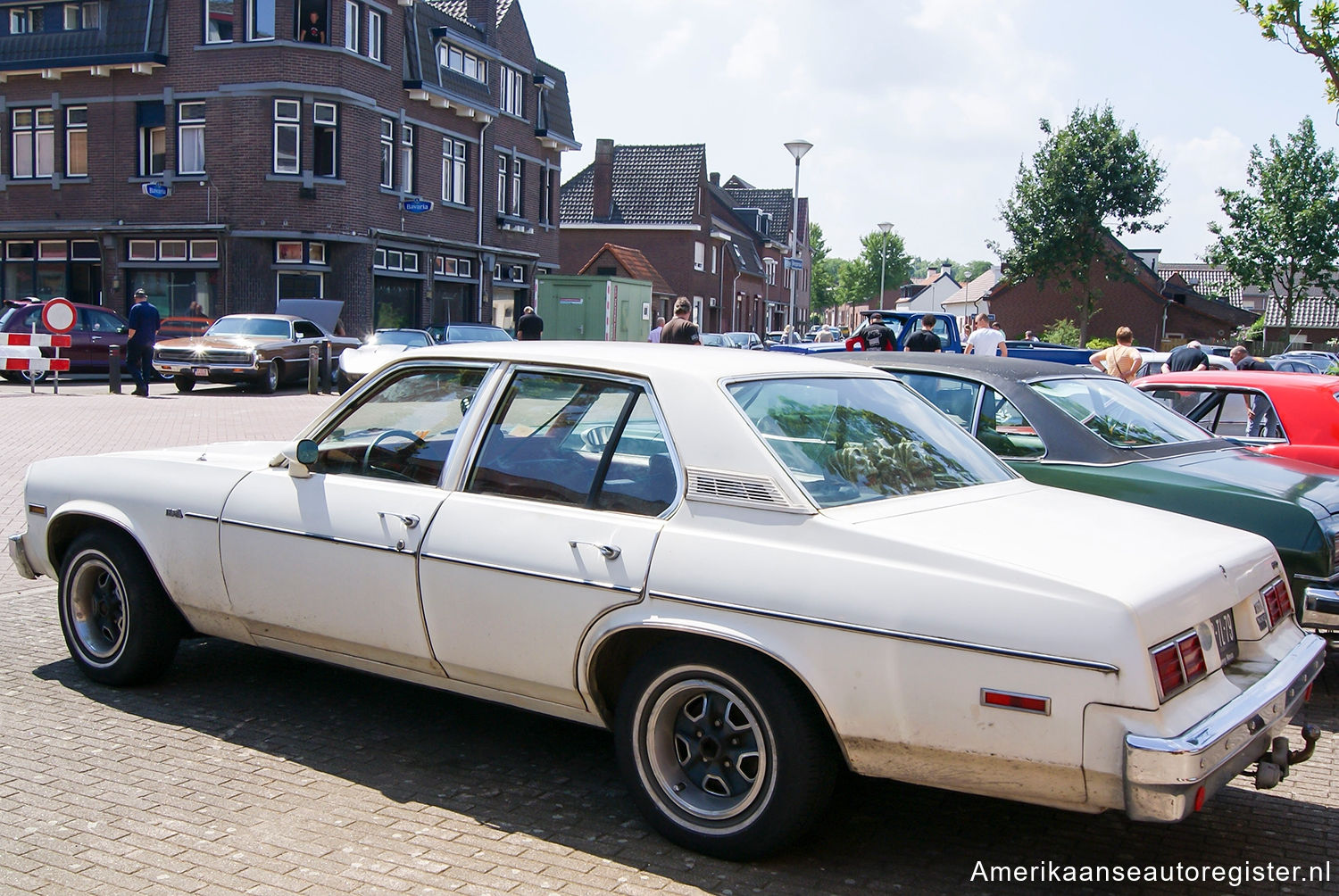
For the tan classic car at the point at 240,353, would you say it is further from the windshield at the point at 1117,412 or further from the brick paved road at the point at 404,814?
the windshield at the point at 1117,412

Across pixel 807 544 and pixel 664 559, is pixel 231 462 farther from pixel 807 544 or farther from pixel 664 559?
pixel 807 544

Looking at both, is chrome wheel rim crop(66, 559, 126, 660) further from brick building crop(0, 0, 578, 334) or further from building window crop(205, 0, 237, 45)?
building window crop(205, 0, 237, 45)

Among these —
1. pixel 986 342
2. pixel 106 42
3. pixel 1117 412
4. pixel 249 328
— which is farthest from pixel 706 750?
pixel 106 42

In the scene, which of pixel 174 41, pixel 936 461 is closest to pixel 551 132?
pixel 174 41

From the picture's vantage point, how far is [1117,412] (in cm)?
637

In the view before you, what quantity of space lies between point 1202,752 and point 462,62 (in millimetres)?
35521

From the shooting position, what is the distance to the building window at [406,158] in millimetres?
32250

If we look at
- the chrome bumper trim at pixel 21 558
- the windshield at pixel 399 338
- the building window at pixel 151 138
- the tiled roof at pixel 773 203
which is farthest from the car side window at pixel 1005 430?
the tiled roof at pixel 773 203

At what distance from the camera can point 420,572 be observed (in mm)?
3959

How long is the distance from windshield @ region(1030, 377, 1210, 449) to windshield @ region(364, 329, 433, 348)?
1732cm

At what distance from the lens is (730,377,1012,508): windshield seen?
11.9ft

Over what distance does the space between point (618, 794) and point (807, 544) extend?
1291mm

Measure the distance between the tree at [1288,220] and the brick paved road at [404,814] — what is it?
163 feet

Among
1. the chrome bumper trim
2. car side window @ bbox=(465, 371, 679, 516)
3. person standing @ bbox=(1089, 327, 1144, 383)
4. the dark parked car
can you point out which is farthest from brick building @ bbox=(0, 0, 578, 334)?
car side window @ bbox=(465, 371, 679, 516)
